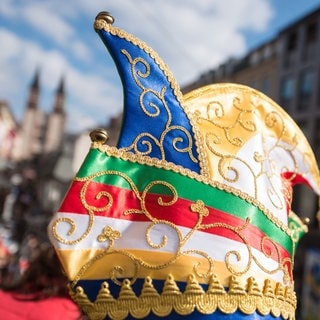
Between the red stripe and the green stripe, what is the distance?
0.06ft

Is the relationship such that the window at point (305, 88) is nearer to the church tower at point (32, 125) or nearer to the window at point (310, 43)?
the window at point (310, 43)

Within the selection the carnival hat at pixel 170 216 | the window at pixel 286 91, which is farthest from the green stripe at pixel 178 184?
the window at pixel 286 91

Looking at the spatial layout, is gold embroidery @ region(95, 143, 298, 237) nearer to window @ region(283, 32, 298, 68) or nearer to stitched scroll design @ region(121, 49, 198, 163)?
stitched scroll design @ region(121, 49, 198, 163)

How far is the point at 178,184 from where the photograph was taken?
4.62 ft

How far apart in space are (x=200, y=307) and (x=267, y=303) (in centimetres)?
22

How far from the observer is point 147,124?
1.43 m

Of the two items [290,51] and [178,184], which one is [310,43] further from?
[178,184]

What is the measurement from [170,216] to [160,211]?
0.10ft

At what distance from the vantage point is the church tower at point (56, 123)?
71688mm

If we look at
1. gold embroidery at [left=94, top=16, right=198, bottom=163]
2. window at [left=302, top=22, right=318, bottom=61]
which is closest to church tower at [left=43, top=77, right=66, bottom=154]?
window at [left=302, top=22, right=318, bottom=61]

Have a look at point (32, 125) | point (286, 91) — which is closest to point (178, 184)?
point (286, 91)

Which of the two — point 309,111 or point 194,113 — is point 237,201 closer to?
point 194,113

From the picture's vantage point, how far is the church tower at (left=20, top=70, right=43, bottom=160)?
68.2 meters

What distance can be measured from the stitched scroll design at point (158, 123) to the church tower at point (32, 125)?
67.3 meters
